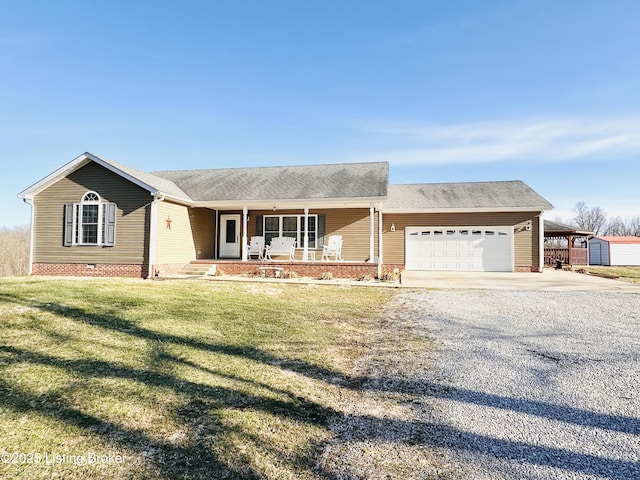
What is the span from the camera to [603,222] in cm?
6222

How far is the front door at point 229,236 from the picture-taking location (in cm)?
1625

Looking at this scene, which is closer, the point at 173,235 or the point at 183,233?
the point at 173,235

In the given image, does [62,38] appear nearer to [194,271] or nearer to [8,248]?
[194,271]

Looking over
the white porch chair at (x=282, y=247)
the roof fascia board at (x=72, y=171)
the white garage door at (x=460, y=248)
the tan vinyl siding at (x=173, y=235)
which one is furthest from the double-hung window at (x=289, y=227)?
the roof fascia board at (x=72, y=171)

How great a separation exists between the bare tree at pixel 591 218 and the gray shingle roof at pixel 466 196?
5723 centimetres

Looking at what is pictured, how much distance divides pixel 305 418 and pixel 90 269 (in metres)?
12.9

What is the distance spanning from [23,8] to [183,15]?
4686 millimetres

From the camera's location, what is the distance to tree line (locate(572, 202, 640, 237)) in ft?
204

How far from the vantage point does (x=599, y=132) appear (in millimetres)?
17609

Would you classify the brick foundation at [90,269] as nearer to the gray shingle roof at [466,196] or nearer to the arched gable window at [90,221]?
the arched gable window at [90,221]

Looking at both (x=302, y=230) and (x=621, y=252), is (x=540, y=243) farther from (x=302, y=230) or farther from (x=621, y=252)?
(x=621, y=252)

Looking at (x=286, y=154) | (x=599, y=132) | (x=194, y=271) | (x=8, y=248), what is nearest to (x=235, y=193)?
(x=194, y=271)

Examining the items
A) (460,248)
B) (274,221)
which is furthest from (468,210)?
(274,221)

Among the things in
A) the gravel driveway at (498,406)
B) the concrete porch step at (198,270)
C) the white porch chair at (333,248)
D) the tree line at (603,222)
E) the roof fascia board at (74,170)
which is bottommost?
the gravel driveway at (498,406)
